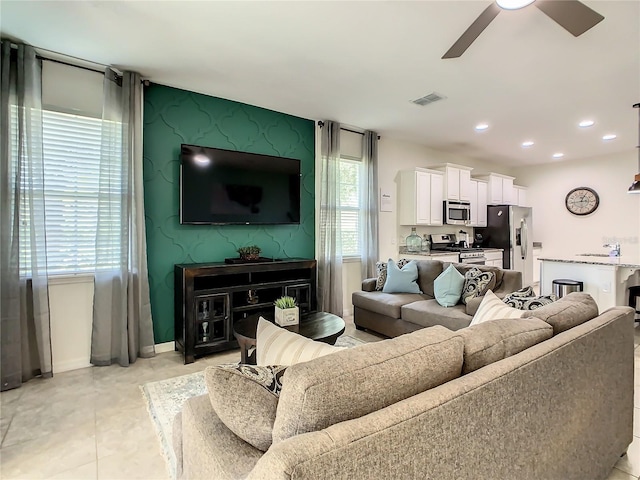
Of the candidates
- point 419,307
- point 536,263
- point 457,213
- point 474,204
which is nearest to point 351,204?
point 419,307

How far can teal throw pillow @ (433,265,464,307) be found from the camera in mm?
3488

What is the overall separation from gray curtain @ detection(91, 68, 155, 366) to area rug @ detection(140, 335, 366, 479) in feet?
2.25

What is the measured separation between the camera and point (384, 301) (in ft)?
12.6

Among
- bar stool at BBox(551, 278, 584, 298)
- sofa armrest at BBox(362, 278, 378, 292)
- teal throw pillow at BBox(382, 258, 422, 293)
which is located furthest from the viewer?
sofa armrest at BBox(362, 278, 378, 292)

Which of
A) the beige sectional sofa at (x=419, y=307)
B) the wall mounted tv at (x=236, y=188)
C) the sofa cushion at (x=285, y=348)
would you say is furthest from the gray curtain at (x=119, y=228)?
the beige sectional sofa at (x=419, y=307)

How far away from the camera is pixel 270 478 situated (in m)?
0.67

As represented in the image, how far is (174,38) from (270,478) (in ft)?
9.88

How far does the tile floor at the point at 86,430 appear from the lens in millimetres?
1823

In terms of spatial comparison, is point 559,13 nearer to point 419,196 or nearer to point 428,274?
point 428,274

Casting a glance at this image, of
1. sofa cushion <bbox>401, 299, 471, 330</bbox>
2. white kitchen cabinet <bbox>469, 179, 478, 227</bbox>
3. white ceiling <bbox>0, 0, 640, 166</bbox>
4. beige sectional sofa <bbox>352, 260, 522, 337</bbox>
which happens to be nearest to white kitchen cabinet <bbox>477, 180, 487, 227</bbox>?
white kitchen cabinet <bbox>469, 179, 478, 227</bbox>

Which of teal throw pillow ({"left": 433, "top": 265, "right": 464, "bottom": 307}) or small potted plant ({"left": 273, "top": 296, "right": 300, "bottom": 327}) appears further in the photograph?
teal throw pillow ({"left": 433, "top": 265, "right": 464, "bottom": 307})

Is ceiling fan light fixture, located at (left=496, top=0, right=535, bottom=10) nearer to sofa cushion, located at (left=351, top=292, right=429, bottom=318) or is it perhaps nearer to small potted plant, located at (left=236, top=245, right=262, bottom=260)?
sofa cushion, located at (left=351, top=292, right=429, bottom=318)

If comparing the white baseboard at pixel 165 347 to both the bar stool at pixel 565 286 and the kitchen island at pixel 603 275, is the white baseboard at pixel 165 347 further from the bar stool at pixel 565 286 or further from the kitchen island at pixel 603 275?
the kitchen island at pixel 603 275

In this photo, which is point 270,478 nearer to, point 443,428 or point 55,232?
point 443,428
